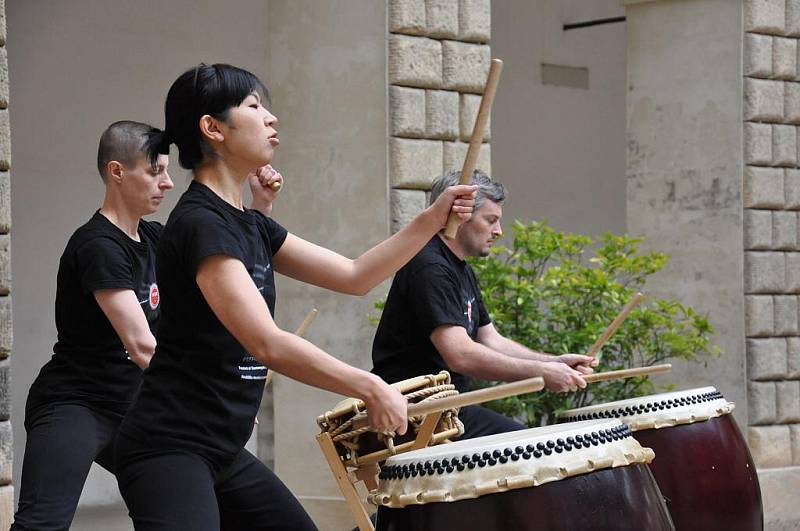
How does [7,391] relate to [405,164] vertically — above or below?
below

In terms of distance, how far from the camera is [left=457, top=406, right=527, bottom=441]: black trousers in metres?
5.08

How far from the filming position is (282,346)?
9.79 ft

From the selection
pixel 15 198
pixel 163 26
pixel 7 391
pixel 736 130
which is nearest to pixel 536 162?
pixel 736 130

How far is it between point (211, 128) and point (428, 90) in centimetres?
406

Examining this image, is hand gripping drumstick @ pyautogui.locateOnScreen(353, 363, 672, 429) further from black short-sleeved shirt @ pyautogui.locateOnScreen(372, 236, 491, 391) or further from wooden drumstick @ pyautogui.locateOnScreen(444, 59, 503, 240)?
black short-sleeved shirt @ pyautogui.locateOnScreen(372, 236, 491, 391)

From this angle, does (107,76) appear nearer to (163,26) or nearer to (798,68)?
(163,26)

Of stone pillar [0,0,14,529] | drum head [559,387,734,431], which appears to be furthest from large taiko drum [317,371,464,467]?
stone pillar [0,0,14,529]

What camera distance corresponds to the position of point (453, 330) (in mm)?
4820

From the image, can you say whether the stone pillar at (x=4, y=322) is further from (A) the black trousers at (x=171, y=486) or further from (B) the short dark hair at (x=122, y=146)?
(A) the black trousers at (x=171, y=486)

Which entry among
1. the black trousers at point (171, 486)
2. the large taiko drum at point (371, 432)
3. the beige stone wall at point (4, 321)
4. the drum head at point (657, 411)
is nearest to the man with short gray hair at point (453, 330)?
the drum head at point (657, 411)

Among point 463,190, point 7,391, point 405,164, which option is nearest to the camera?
point 463,190

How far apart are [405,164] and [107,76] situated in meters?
1.82

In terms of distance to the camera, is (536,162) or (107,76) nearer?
(107,76)

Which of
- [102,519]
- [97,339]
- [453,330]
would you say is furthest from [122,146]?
[102,519]
